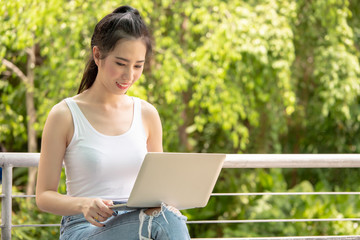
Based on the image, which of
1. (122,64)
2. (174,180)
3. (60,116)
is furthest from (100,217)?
(122,64)

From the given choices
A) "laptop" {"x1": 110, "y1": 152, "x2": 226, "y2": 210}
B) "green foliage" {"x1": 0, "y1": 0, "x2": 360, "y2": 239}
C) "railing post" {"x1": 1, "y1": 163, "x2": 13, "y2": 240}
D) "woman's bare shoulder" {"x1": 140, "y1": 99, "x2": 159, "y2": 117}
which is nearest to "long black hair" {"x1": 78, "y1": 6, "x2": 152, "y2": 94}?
"woman's bare shoulder" {"x1": 140, "y1": 99, "x2": 159, "y2": 117}

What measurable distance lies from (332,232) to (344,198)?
0.56 metres

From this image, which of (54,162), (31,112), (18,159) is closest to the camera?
(54,162)

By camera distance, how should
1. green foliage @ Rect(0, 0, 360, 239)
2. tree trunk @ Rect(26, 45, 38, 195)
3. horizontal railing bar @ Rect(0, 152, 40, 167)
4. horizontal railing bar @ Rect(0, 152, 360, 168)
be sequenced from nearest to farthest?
horizontal railing bar @ Rect(0, 152, 40, 167) < horizontal railing bar @ Rect(0, 152, 360, 168) < green foliage @ Rect(0, 0, 360, 239) < tree trunk @ Rect(26, 45, 38, 195)

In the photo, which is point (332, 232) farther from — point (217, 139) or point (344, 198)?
point (217, 139)

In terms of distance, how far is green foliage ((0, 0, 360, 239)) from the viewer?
4195mm

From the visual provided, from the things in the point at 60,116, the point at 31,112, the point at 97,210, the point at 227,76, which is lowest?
the point at 31,112

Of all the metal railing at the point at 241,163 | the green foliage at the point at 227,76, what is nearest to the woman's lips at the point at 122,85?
the metal railing at the point at 241,163

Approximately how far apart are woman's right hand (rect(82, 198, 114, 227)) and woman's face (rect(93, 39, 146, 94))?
372 mm

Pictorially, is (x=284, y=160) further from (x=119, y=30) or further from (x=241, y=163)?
(x=119, y=30)

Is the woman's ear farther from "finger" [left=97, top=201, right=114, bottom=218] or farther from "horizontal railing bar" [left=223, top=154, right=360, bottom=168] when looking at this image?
"horizontal railing bar" [left=223, top=154, right=360, bottom=168]

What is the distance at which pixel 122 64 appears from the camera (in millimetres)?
1718

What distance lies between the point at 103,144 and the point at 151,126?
214 mm

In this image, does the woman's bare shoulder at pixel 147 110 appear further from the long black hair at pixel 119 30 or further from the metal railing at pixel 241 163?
the metal railing at pixel 241 163
